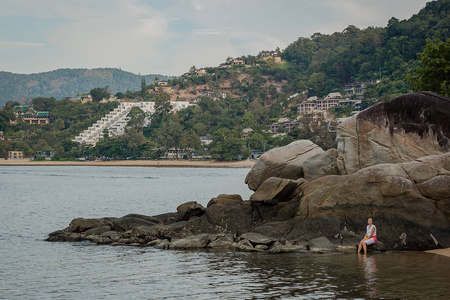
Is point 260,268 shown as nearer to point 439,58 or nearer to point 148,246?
point 148,246

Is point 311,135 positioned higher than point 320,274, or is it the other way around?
point 311,135

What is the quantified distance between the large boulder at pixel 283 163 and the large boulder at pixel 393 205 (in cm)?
424

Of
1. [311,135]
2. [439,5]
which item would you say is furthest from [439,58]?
[439,5]

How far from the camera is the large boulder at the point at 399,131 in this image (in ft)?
75.4

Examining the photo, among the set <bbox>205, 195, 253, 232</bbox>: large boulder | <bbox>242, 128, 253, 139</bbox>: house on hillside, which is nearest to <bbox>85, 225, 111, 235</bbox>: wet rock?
<bbox>205, 195, 253, 232</bbox>: large boulder

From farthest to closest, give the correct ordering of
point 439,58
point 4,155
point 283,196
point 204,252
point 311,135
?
point 4,155 → point 311,135 → point 439,58 → point 283,196 → point 204,252

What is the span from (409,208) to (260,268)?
6.29 metres

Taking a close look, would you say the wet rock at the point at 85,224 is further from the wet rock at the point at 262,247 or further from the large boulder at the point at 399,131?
the large boulder at the point at 399,131

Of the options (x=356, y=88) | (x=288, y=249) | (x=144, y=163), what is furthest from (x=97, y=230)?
(x=356, y=88)

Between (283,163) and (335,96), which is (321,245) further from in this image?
(335,96)

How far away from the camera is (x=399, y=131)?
23250 millimetres

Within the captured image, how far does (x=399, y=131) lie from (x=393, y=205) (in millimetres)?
3799

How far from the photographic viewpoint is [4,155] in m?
167

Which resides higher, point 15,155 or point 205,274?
point 15,155
